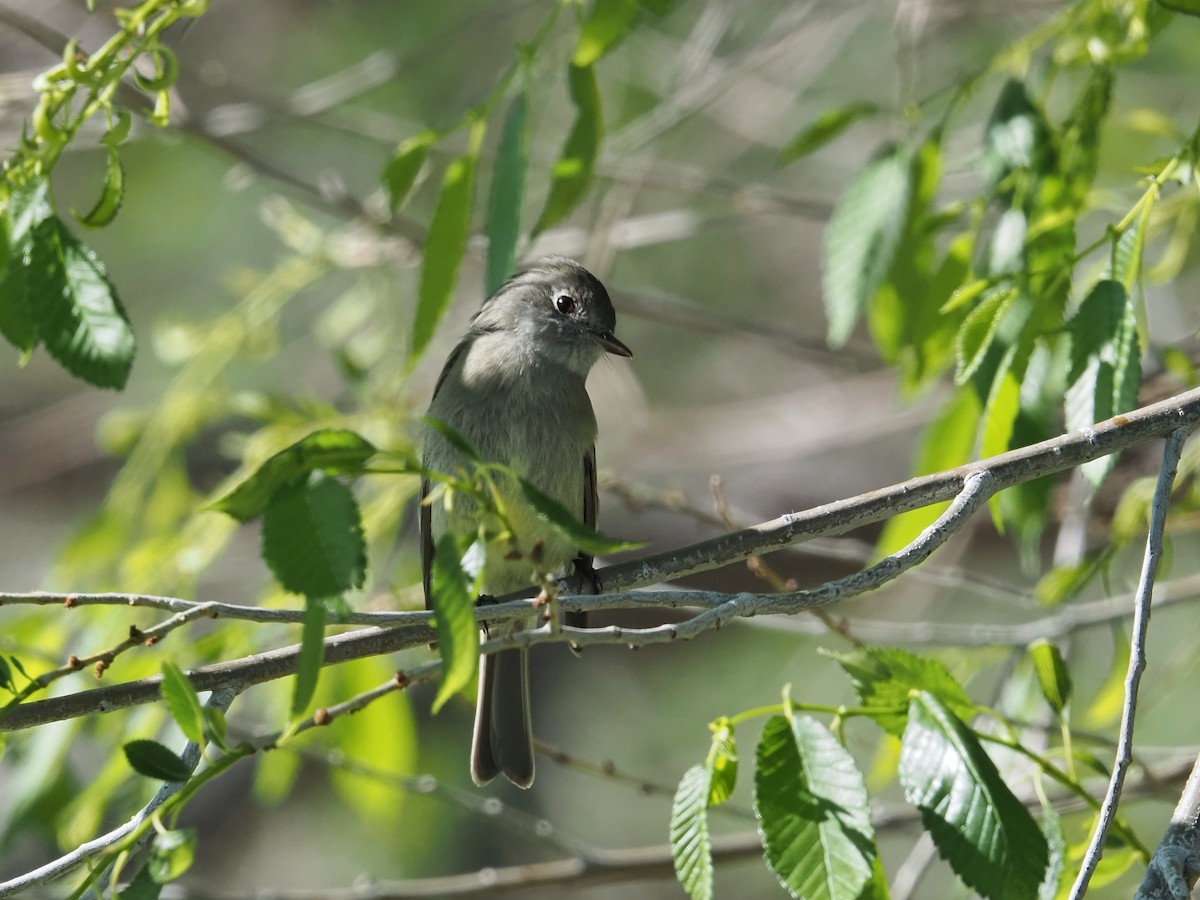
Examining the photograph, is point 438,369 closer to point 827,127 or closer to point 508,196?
point 827,127

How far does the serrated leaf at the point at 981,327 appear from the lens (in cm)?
248

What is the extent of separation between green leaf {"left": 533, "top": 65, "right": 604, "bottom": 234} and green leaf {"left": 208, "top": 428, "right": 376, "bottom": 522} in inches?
53.4

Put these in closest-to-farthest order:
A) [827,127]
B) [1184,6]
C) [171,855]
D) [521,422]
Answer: [171,855]
[1184,6]
[827,127]
[521,422]

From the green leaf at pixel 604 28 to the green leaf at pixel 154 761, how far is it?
1585 mm

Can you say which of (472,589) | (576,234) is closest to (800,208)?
(576,234)

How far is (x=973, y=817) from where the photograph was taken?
203 cm

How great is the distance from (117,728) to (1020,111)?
8.96ft

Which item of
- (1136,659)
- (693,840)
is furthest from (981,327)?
(693,840)

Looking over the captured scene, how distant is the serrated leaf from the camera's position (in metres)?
2.48

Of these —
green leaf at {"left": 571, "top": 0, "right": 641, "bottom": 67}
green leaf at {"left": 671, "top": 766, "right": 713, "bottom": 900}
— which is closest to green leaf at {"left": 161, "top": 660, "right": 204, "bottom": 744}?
green leaf at {"left": 671, "top": 766, "right": 713, "bottom": 900}

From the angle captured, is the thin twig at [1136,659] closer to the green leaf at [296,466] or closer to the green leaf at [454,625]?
the green leaf at [454,625]

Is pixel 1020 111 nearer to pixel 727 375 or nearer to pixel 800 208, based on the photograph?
pixel 800 208

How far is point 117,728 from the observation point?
11.9 ft

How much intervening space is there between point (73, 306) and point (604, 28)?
3.84 ft
